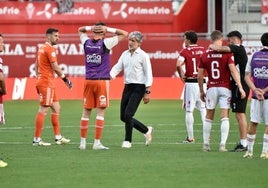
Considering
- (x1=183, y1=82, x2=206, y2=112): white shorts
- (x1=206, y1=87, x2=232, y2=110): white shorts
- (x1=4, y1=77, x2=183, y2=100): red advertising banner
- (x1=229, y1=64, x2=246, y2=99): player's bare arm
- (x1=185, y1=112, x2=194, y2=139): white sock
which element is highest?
(x1=229, y1=64, x2=246, y2=99): player's bare arm

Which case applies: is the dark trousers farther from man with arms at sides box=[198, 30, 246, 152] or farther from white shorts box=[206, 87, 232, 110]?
white shorts box=[206, 87, 232, 110]

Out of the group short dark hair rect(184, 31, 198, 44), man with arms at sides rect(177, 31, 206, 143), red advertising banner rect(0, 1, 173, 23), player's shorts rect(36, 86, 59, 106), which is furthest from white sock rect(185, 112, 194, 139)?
red advertising banner rect(0, 1, 173, 23)

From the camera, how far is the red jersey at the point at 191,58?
2106 centimetres

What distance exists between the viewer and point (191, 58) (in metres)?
21.1

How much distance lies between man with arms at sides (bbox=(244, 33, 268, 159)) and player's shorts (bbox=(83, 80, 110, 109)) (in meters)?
3.36

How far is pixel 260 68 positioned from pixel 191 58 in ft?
14.5

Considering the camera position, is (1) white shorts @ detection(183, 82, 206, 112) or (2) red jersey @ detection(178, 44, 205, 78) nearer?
(2) red jersey @ detection(178, 44, 205, 78)

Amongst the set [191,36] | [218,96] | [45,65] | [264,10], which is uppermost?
[264,10]

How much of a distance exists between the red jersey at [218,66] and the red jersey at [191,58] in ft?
8.73

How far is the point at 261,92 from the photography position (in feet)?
54.7

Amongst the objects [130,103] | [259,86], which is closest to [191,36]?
[130,103]

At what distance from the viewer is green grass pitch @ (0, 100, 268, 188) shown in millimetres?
13969

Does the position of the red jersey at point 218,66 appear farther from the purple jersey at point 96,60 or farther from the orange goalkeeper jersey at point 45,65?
the orange goalkeeper jersey at point 45,65

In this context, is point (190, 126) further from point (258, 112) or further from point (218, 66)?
point (258, 112)
